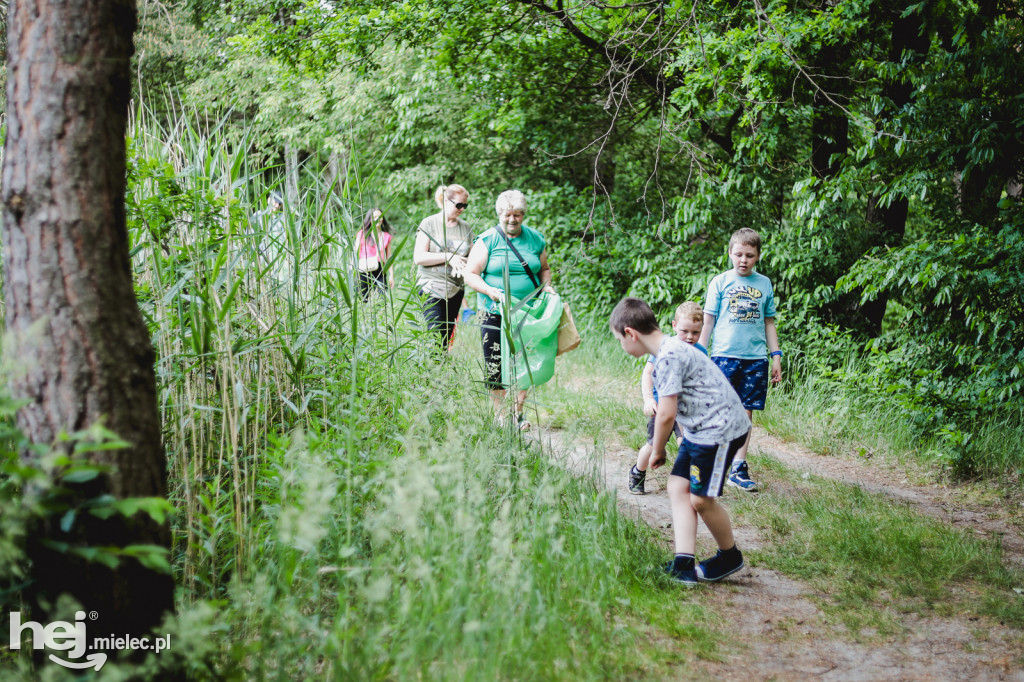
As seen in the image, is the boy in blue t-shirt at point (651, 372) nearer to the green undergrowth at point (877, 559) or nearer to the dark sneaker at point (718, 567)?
the green undergrowth at point (877, 559)

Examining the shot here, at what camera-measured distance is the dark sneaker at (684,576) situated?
11.3 ft

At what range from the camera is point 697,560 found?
3773 millimetres

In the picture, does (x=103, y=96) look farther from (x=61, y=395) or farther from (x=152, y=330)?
(x=152, y=330)

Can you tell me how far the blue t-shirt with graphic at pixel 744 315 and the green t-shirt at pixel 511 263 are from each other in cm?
139

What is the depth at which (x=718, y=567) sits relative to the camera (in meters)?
3.53

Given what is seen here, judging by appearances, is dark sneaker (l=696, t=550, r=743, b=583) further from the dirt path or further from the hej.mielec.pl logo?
the hej.mielec.pl logo

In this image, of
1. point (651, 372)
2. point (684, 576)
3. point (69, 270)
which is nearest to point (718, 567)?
point (684, 576)

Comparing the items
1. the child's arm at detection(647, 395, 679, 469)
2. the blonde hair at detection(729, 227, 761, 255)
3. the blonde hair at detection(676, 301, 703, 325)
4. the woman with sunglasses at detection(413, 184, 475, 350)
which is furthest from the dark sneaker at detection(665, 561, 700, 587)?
the woman with sunglasses at detection(413, 184, 475, 350)

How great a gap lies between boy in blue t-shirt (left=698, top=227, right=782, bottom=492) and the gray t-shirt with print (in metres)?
1.57

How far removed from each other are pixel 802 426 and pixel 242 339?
5.09 meters

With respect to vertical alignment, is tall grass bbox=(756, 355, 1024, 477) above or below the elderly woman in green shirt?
below

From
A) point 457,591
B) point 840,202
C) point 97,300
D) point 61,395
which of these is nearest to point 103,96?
point 97,300

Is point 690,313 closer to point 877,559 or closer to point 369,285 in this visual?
point 877,559

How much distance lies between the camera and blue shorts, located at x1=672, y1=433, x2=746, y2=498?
134 inches
